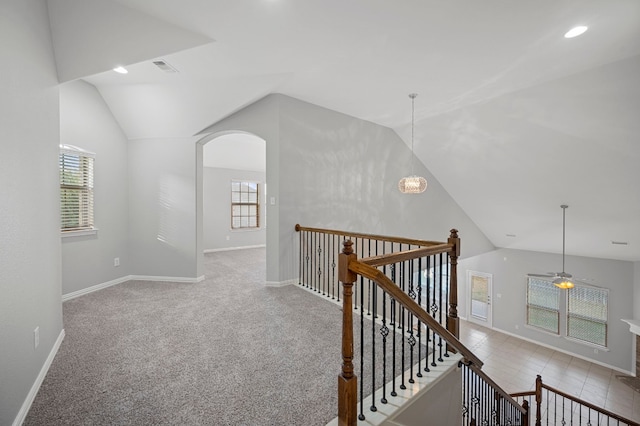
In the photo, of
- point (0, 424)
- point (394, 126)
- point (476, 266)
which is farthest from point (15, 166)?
point (476, 266)

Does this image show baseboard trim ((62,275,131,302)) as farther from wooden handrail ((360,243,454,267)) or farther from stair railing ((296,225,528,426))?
wooden handrail ((360,243,454,267))

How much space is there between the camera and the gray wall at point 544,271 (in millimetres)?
7242

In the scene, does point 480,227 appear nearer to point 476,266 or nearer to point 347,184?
point 476,266

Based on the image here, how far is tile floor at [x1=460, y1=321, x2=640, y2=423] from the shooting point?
20.5ft

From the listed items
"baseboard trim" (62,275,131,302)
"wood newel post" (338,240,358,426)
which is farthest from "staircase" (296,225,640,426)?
"baseboard trim" (62,275,131,302)

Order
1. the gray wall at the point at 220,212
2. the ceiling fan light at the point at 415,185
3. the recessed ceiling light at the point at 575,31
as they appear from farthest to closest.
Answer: the gray wall at the point at 220,212, the ceiling fan light at the point at 415,185, the recessed ceiling light at the point at 575,31

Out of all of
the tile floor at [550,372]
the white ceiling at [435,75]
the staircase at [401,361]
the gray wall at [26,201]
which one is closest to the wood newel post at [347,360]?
the staircase at [401,361]

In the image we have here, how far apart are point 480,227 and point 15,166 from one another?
33.4 ft

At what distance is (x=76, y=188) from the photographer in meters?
Result: 3.98

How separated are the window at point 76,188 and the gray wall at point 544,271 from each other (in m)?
11.2

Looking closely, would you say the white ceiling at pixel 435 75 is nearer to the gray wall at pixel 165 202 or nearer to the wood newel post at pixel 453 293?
the gray wall at pixel 165 202

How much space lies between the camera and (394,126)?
6.31 metres

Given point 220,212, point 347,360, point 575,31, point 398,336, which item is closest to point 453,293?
point 398,336

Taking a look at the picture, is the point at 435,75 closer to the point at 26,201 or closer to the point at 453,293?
the point at 453,293
